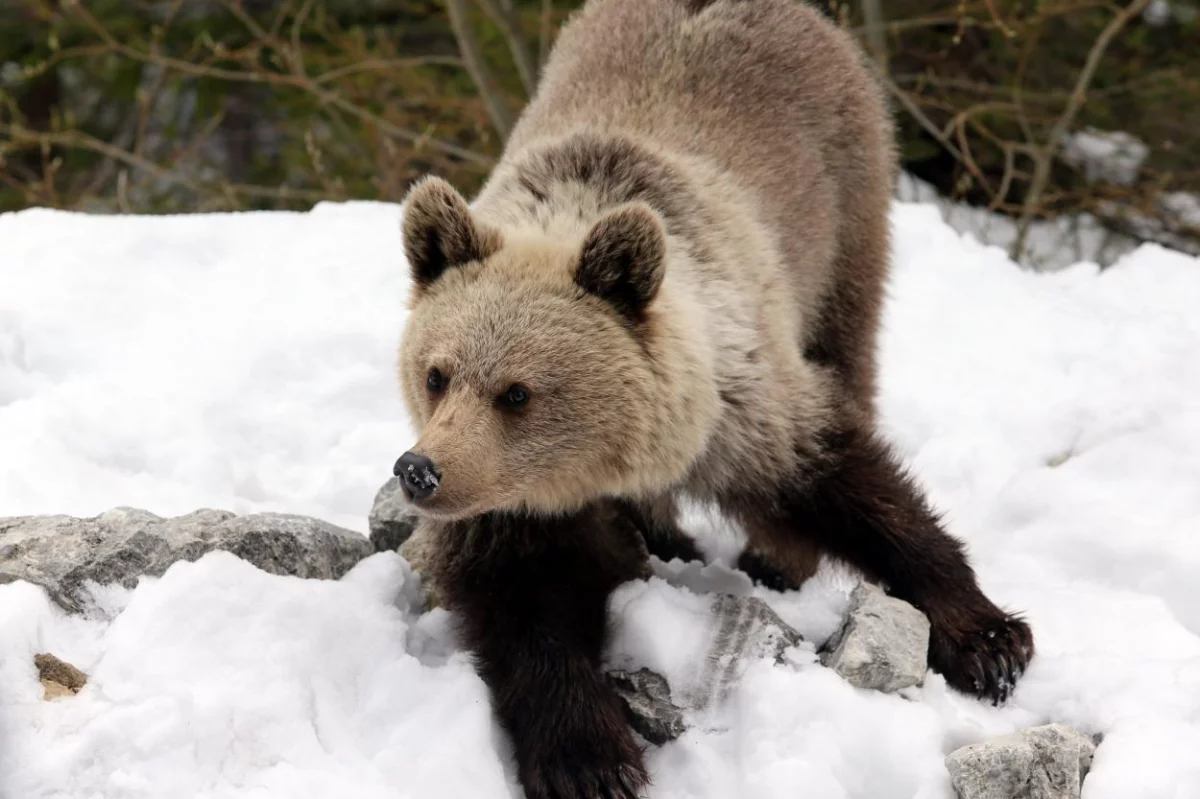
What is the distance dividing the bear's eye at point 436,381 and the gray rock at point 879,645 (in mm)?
1373

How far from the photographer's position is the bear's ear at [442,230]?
12.7 feet

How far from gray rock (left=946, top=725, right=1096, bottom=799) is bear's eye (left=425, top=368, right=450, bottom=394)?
1.71m

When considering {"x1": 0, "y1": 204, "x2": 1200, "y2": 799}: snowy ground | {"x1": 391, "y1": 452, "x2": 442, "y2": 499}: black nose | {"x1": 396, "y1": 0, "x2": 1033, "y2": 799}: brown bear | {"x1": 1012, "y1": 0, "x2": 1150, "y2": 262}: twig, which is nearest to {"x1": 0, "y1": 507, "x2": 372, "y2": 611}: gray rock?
{"x1": 0, "y1": 204, "x2": 1200, "y2": 799}: snowy ground

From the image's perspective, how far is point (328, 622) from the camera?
354 cm

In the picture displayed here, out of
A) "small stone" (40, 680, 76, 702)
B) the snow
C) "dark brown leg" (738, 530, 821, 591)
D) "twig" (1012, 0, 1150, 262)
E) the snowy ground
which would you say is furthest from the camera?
the snow

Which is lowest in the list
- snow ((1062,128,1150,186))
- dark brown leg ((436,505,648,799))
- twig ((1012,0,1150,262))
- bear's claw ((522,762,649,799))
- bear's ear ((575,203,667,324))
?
snow ((1062,128,1150,186))

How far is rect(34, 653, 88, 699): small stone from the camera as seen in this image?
3051 millimetres

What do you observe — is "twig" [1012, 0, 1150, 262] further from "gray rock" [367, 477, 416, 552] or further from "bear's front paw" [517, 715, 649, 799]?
"bear's front paw" [517, 715, 649, 799]

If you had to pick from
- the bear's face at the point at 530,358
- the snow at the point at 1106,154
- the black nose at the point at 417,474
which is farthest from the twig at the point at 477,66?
the black nose at the point at 417,474

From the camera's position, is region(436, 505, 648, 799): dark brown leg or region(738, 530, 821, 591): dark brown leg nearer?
region(436, 505, 648, 799): dark brown leg

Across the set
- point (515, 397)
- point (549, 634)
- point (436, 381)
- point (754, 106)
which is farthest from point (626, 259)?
point (754, 106)

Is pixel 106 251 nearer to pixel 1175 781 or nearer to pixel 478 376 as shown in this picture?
pixel 478 376

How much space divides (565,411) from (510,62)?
24.8 ft

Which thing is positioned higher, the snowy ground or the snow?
the snowy ground
